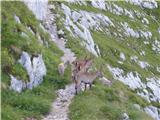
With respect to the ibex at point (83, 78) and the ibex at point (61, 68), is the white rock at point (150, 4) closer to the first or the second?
the ibex at point (61, 68)

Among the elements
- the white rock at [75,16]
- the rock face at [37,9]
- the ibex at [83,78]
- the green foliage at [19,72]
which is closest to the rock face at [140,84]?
the white rock at [75,16]

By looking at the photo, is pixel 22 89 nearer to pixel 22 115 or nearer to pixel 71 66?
pixel 22 115

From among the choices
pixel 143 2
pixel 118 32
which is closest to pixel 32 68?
pixel 118 32

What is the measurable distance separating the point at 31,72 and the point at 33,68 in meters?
0.47

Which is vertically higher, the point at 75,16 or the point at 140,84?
the point at 75,16

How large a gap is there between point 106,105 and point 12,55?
22.9 feet

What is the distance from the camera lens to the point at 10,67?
28.1m

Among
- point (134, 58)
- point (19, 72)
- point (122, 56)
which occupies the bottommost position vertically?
point (134, 58)

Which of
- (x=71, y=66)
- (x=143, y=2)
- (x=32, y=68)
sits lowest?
(x=143, y=2)

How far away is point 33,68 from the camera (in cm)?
3027

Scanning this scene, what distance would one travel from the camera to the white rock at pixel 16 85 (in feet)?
89.7

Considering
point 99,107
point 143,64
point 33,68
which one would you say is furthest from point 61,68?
point 143,64

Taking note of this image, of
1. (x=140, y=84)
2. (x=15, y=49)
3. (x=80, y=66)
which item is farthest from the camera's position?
(x=140, y=84)

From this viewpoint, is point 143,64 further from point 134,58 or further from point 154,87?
point 154,87
